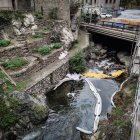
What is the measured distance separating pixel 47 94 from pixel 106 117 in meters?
6.04

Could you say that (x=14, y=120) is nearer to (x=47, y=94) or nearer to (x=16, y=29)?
(x=47, y=94)

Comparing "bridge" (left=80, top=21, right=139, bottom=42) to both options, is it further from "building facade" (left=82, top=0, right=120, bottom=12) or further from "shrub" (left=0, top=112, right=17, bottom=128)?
"shrub" (left=0, top=112, right=17, bottom=128)

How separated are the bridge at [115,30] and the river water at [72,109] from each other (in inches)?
324

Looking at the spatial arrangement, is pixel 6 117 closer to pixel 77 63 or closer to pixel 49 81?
pixel 49 81

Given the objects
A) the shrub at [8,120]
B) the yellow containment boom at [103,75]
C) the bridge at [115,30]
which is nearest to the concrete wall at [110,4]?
the bridge at [115,30]

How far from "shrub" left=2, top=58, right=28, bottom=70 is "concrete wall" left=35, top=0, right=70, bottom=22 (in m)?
11.2

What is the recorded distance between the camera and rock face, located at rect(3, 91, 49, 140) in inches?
551

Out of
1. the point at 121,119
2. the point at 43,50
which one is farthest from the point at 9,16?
the point at 121,119

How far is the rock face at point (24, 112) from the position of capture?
14.0 meters

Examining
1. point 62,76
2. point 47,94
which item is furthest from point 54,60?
point 47,94

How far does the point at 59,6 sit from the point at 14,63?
12578 millimetres

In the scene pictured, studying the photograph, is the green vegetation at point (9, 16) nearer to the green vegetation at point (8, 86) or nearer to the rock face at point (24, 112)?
the green vegetation at point (8, 86)

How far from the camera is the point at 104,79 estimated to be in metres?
21.1

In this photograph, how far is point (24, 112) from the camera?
14.5 meters
